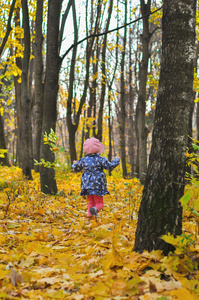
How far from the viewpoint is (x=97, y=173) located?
5.02 metres

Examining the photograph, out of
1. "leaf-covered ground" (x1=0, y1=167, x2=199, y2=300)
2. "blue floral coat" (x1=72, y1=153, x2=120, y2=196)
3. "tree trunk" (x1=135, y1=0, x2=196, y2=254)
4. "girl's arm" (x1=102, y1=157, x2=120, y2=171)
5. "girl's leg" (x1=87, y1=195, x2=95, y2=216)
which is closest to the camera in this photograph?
"leaf-covered ground" (x1=0, y1=167, x2=199, y2=300)

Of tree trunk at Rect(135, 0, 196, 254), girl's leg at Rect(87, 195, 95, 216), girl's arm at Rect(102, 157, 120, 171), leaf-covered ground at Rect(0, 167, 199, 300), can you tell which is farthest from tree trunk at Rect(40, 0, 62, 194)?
tree trunk at Rect(135, 0, 196, 254)

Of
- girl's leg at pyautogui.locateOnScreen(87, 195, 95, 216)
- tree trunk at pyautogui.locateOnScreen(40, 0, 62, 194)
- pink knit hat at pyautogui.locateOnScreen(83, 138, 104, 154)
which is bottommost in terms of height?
girl's leg at pyautogui.locateOnScreen(87, 195, 95, 216)

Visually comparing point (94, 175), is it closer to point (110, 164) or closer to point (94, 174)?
point (94, 174)

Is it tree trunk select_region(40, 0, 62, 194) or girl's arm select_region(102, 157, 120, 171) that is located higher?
tree trunk select_region(40, 0, 62, 194)

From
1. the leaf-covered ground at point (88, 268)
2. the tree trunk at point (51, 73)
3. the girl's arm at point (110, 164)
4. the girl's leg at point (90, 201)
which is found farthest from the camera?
the tree trunk at point (51, 73)

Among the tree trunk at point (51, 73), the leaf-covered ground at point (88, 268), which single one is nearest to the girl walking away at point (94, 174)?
the leaf-covered ground at point (88, 268)

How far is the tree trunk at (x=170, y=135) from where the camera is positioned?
2.49m

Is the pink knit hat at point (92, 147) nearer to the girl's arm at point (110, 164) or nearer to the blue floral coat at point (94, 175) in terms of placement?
the blue floral coat at point (94, 175)

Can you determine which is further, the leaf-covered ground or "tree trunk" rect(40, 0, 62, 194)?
"tree trunk" rect(40, 0, 62, 194)

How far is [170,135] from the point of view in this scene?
253 centimetres

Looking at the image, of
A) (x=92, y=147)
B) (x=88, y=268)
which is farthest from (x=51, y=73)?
(x=88, y=268)

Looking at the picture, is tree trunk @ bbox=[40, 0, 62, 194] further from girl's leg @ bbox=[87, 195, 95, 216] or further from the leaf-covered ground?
the leaf-covered ground

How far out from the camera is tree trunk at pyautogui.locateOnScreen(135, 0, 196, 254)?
8.18 ft
